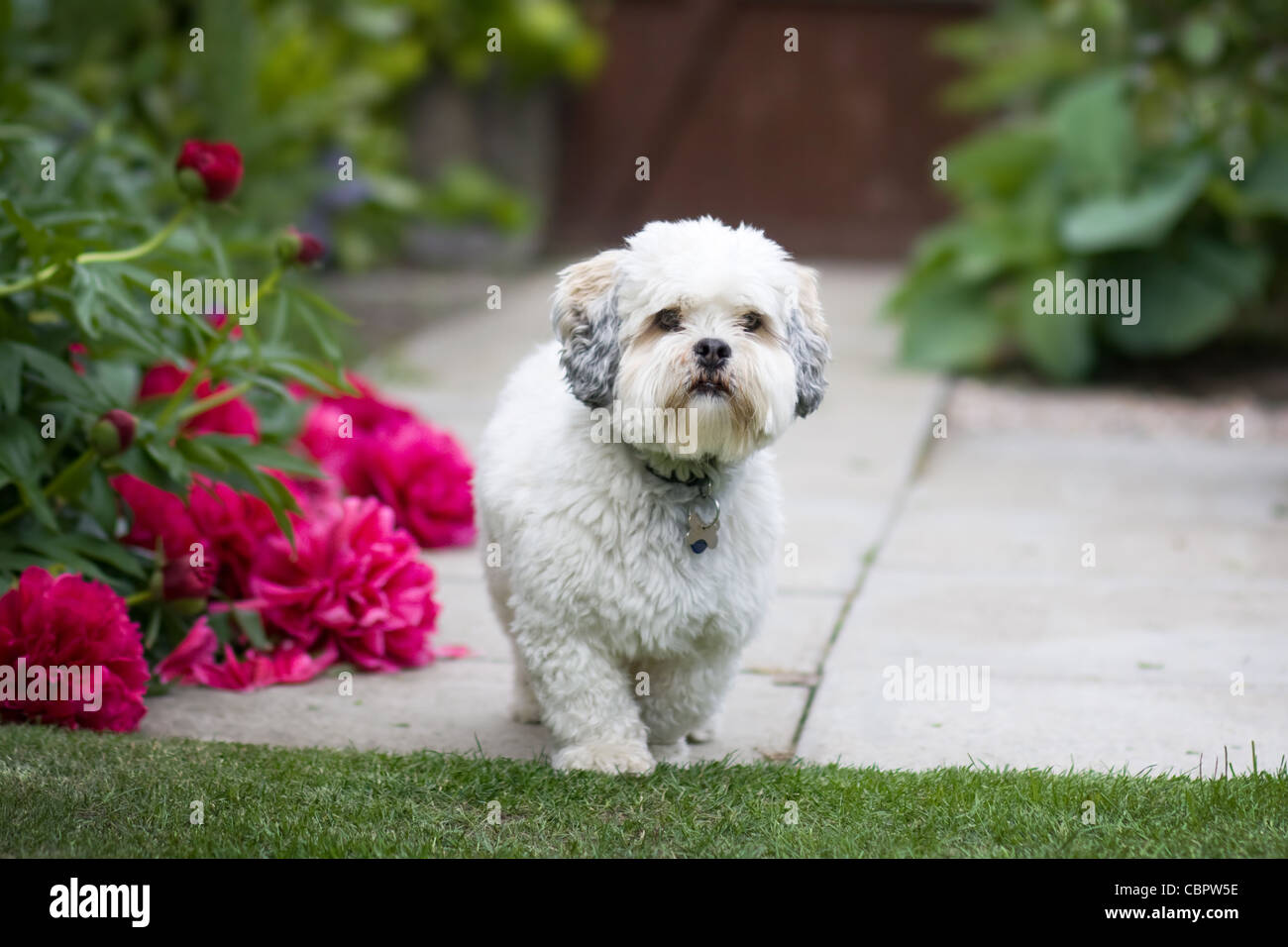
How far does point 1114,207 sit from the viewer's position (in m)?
8.51

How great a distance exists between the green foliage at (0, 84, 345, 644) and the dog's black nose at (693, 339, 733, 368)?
1.34 metres

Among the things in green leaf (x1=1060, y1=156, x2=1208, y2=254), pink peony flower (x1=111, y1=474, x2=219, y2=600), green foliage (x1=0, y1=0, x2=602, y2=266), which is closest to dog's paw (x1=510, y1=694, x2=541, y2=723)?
pink peony flower (x1=111, y1=474, x2=219, y2=600)

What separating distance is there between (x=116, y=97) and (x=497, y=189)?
4931 mm

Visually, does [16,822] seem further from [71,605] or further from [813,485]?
[813,485]

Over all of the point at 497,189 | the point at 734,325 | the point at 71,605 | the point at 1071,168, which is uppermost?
the point at 497,189

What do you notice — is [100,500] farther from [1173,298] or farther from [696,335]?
[1173,298]

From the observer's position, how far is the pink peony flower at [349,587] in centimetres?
445

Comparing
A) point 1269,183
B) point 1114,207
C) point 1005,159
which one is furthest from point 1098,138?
point 1269,183

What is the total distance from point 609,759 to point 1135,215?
231 inches

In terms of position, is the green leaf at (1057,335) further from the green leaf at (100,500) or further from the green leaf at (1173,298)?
the green leaf at (100,500)

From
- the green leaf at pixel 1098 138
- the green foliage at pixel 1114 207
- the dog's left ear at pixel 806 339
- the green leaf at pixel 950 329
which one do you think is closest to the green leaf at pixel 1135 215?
the green foliage at pixel 1114 207

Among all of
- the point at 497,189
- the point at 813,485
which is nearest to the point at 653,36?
the point at 497,189

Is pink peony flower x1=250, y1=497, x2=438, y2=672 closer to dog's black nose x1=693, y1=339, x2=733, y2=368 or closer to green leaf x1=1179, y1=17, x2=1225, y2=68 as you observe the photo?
dog's black nose x1=693, y1=339, x2=733, y2=368

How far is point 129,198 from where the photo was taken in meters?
5.41
